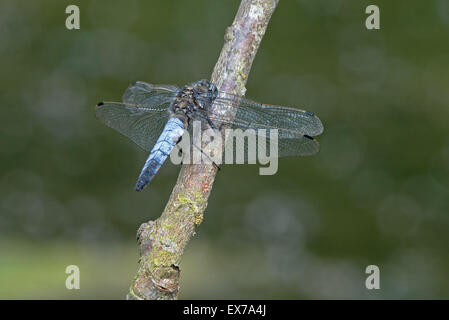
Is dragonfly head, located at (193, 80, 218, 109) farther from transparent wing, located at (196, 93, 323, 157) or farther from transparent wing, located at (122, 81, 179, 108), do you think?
transparent wing, located at (122, 81, 179, 108)

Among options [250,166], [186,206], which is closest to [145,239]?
[186,206]

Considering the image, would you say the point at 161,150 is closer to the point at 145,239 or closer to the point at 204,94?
the point at 204,94

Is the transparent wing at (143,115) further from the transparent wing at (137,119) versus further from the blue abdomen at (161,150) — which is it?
the blue abdomen at (161,150)

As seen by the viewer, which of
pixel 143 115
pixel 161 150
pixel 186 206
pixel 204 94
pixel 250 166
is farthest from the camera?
pixel 250 166

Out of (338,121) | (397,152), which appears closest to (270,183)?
(338,121)

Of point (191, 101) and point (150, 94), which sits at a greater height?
point (150, 94)

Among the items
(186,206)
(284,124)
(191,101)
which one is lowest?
(186,206)

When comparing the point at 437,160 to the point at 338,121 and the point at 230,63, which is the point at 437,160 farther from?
the point at 230,63

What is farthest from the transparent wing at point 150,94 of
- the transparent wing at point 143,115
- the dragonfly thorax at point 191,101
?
the dragonfly thorax at point 191,101
